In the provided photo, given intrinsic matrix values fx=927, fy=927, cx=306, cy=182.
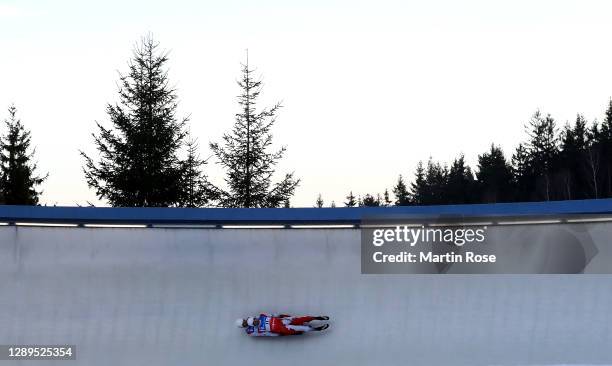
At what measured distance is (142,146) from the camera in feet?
139

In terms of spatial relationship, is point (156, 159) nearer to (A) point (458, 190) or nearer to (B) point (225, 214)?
(B) point (225, 214)

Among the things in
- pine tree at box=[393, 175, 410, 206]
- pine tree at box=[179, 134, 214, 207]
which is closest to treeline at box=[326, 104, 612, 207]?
pine tree at box=[393, 175, 410, 206]

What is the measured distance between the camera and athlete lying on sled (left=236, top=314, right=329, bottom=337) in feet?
51.3

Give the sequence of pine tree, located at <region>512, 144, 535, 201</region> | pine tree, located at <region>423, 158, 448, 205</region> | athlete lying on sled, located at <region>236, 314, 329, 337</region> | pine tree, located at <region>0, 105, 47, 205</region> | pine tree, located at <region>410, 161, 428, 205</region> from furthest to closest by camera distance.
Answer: pine tree, located at <region>410, 161, 428, 205</region> → pine tree, located at <region>423, 158, 448, 205</region> → pine tree, located at <region>512, 144, 535, 201</region> → pine tree, located at <region>0, 105, 47, 205</region> → athlete lying on sled, located at <region>236, 314, 329, 337</region>

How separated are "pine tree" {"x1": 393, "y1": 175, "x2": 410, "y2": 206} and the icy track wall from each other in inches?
3477

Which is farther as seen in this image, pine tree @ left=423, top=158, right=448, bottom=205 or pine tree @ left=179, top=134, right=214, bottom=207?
pine tree @ left=423, top=158, right=448, bottom=205

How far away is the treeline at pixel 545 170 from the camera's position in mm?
66250

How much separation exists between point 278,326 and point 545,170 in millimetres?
59133

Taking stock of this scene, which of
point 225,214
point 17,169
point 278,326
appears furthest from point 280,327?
point 17,169

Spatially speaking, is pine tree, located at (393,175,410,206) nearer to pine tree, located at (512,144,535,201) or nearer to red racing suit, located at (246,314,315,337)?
pine tree, located at (512,144,535,201)

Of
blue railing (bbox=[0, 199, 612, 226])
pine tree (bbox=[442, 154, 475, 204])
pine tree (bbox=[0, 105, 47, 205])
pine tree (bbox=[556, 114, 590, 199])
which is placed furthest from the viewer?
pine tree (bbox=[442, 154, 475, 204])

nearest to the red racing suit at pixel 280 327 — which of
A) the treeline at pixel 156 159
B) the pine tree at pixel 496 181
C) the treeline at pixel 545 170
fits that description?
the treeline at pixel 156 159

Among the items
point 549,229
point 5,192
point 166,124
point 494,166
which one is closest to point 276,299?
point 549,229

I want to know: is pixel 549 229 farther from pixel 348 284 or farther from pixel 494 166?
pixel 494 166
